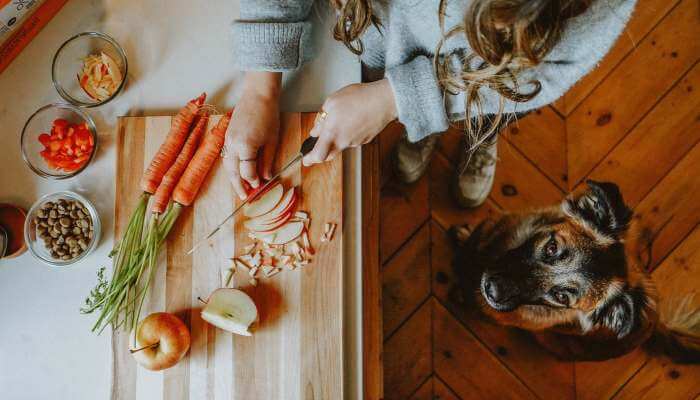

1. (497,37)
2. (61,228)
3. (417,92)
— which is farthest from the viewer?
(61,228)

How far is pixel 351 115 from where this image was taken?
85 cm

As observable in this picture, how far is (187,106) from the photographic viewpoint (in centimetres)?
93

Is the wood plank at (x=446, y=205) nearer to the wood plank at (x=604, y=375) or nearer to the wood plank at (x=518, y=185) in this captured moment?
the wood plank at (x=518, y=185)

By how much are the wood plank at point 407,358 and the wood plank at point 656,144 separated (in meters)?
0.76

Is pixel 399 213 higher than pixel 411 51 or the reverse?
the reverse

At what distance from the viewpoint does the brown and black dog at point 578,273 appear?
105 centimetres

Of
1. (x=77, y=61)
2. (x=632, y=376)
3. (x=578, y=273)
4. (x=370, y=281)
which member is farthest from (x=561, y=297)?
(x=77, y=61)

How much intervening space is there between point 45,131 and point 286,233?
517mm

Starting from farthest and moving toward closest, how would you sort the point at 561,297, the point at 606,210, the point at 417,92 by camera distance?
the point at 561,297 < the point at 606,210 < the point at 417,92

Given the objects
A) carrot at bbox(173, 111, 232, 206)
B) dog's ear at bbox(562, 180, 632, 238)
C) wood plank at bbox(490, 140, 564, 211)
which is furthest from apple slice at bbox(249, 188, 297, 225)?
wood plank at bbox(490, 140, 564, 211)

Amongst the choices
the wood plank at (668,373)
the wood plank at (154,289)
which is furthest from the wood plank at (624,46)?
the wood plank at (154,289)

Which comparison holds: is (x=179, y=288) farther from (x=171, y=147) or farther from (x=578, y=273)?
(x=578, y=273)

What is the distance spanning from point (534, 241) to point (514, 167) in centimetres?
50

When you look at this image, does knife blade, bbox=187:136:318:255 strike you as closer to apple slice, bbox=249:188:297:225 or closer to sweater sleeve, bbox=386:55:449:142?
apple slice, bbox=249:188:297:225
